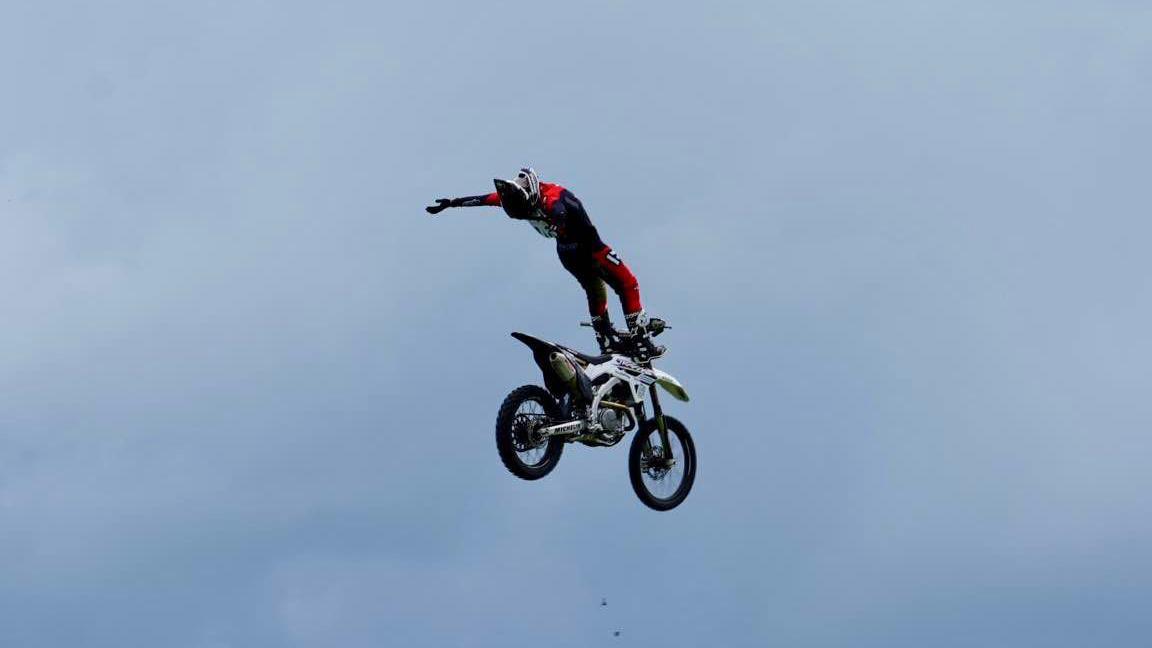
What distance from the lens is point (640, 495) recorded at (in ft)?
100

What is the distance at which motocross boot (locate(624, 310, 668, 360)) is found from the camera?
31.0 meters

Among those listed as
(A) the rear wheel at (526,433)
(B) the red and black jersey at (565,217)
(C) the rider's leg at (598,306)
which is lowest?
(A) the rear wheel at (526,433)

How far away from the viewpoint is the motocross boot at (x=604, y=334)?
3098 cm

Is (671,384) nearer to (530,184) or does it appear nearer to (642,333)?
(642,333)

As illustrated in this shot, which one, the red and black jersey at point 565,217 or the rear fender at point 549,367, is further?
the red and black jersey at point 565,217

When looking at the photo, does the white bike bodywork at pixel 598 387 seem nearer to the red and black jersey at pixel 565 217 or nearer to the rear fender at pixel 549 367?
the rear fender at pixel 549 367

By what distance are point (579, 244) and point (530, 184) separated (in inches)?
55.3

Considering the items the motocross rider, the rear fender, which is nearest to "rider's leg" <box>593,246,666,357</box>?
the motocross rider

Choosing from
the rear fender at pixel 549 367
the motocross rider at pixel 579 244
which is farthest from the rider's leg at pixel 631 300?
the rear fender at pixel 549 367

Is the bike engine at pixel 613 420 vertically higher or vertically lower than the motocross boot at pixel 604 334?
lower

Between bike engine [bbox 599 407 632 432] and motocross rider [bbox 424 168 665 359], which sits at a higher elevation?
motocross rider [bbox 424 168 665 359]

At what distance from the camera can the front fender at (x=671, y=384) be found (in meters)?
31.0

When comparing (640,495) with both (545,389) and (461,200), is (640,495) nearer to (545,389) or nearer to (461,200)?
(545,389)

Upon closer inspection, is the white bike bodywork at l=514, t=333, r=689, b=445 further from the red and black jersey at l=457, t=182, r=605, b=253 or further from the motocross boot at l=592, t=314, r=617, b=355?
the red and black jersey at l=457, t=182, r=605, b=253
